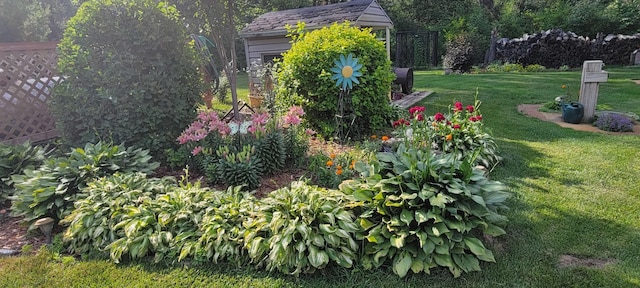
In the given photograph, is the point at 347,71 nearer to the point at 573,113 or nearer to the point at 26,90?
the point at 573,113

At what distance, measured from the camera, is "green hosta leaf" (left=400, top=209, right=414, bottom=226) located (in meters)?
2.19

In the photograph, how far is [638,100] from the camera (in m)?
6.95

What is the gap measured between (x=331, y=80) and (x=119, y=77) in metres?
2.28

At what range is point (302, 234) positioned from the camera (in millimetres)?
2254

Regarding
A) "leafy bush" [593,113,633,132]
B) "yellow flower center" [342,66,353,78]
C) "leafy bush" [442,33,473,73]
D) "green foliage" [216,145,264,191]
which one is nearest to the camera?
"green foliage" [216,145,264,191]

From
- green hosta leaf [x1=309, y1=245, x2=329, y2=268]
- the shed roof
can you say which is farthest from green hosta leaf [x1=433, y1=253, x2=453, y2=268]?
the shed roof

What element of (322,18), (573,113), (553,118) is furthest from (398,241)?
(322,18)

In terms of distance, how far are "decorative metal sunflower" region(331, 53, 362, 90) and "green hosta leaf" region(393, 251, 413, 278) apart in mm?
2370

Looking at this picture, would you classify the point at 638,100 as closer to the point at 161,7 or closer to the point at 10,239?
the point at 161,7

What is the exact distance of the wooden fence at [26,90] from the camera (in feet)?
14.6

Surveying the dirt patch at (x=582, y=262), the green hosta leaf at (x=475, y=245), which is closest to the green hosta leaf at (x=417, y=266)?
the green hosta leaf at (x=475, y=245)

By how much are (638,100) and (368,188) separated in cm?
733

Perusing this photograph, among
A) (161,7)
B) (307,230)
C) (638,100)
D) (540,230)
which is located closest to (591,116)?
(638,100)

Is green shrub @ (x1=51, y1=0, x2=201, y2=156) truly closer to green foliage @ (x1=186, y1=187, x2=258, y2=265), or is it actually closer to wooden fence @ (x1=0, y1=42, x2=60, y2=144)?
wooden fence @ (x1=0, y1=42, x2=60, y2=144)
